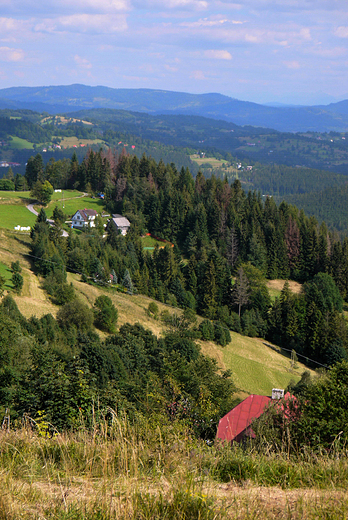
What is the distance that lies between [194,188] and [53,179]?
124 ft

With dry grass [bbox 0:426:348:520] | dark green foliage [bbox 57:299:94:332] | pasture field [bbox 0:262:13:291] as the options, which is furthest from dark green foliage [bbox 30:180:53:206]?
dry grass [bbox 0:426:348:520]

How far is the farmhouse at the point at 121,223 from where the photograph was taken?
95031 millimetres

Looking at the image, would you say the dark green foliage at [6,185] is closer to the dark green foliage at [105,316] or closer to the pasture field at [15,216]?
the pasture field at [15,216]

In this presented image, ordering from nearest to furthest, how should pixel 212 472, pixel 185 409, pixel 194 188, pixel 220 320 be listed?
pixel 212 472, pixel 185 409, pixel 220 320, pixel 194 188

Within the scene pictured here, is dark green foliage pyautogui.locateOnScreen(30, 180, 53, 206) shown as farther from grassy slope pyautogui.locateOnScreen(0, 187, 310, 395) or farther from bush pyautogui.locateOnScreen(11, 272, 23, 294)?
bush pyautogui.locateOnScreen(11, 272, 23, 294)

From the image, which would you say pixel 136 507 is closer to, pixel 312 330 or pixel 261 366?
pixel 261 366

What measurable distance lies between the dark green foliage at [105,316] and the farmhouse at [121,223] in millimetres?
42238

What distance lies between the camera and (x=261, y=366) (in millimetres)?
55781

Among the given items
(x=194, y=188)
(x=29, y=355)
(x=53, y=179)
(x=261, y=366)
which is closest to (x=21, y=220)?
(x=53, y=179)

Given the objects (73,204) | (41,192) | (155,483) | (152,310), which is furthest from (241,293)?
(155,483)

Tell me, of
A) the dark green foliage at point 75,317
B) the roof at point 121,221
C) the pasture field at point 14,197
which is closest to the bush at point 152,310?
the dark green foliage at point 75,317

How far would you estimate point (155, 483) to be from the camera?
5.91 m

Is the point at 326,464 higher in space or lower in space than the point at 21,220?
higher

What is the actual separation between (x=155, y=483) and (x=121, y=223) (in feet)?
304
